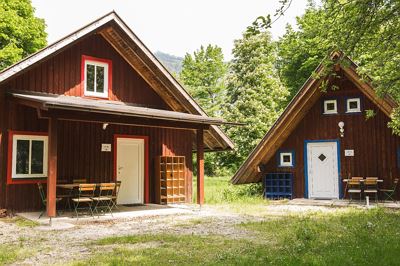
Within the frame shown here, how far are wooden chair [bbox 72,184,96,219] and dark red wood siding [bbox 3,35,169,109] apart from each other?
277 centimetres

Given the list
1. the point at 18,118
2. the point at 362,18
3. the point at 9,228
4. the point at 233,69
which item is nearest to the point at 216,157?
the point at 233,69

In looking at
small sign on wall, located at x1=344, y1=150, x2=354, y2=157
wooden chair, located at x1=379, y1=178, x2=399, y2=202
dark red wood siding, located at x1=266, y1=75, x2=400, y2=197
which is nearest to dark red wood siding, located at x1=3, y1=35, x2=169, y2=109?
dark red wood siding, located at x1=266, y1=75, x2=400, y2=197

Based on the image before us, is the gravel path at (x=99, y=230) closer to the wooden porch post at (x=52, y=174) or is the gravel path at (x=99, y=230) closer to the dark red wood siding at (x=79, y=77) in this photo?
the wooden porch post at (x=52, y=174)

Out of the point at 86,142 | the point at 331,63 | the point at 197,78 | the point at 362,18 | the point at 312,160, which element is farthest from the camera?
the point at 197,78

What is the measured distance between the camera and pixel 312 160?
1530cm

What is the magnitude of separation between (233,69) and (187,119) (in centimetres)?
1468

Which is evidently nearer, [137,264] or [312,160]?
Result: [137,264]

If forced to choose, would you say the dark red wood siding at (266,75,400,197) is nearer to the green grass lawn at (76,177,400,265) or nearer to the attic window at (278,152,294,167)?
the attic window at (278,152,294,167)

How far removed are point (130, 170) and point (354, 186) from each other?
7280mm

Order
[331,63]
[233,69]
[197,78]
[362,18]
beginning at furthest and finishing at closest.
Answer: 1. [197,78]
2. [233,69]
3. [331,63]
4. [362,18]

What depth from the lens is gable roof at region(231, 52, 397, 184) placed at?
1336 centimetres

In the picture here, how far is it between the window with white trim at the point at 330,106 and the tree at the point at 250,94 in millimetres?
9121

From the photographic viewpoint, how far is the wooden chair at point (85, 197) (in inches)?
397

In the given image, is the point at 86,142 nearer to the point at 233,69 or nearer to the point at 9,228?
the point at 9,228
